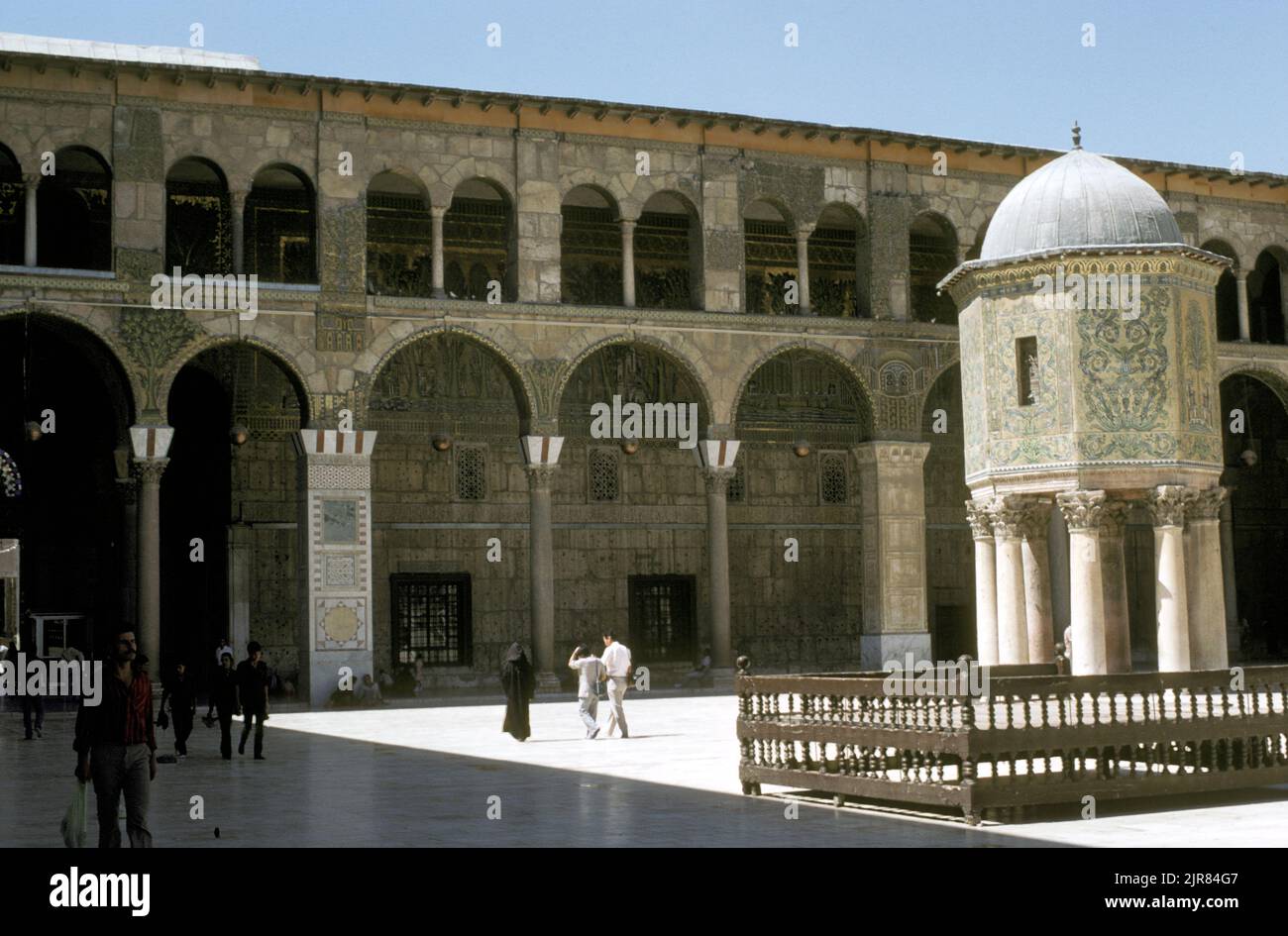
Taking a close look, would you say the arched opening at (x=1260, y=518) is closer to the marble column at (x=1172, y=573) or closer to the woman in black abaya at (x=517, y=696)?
the marble column at (x=1172, y=573)

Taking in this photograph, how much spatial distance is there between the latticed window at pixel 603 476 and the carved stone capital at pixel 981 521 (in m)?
15.2

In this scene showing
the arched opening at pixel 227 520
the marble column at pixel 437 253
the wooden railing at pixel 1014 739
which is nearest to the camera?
the wooden railing at pixel 1014 739

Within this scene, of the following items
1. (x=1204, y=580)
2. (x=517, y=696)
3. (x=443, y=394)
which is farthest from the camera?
(x=443, y=394)

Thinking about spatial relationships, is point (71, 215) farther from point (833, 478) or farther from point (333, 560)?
point (833, 478)

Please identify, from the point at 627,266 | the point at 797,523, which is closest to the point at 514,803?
the point at 627,266

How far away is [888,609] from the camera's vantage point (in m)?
27.2

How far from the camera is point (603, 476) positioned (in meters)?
30.2

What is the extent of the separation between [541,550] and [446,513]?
3.92 metres

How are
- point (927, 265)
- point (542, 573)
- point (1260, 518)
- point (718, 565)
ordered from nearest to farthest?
point (542, 573)
point (718, 565)
point (927, 265)
point (1260, 518)

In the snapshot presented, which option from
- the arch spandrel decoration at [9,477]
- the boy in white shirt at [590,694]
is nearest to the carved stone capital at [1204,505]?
the boy in white shirt at [590,694]

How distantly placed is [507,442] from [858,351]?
664 centimetres

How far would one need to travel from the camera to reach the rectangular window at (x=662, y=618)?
30219 mm
